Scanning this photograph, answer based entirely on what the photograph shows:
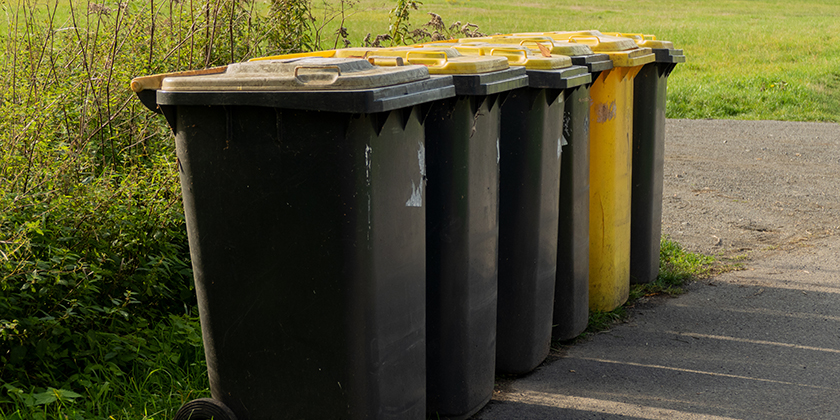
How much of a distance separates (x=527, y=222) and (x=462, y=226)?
58cm

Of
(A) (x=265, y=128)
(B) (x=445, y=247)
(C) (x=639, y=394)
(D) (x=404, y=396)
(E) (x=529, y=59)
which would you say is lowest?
(C) (x=639, y=394)

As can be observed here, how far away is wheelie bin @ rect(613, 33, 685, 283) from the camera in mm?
4469

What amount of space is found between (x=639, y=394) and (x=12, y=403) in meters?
2.56

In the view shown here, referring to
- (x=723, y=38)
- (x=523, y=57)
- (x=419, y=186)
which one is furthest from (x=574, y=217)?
(x=723, y=38)

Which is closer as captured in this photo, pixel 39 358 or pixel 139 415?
pixel 139 415

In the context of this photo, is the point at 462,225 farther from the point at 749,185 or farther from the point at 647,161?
the point at 749,185

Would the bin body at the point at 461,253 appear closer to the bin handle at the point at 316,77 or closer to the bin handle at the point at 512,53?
the bin handle at the point at 512,53

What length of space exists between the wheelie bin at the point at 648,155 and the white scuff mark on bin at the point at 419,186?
7.42ft

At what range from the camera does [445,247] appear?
287cm

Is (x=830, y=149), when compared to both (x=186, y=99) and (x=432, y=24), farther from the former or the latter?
(x=186, y=99)

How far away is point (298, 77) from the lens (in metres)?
2.32

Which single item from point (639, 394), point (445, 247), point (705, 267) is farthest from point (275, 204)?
point (705, 267)

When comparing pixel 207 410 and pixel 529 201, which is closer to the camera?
pixel 207 410

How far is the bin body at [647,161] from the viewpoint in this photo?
14.6ft
